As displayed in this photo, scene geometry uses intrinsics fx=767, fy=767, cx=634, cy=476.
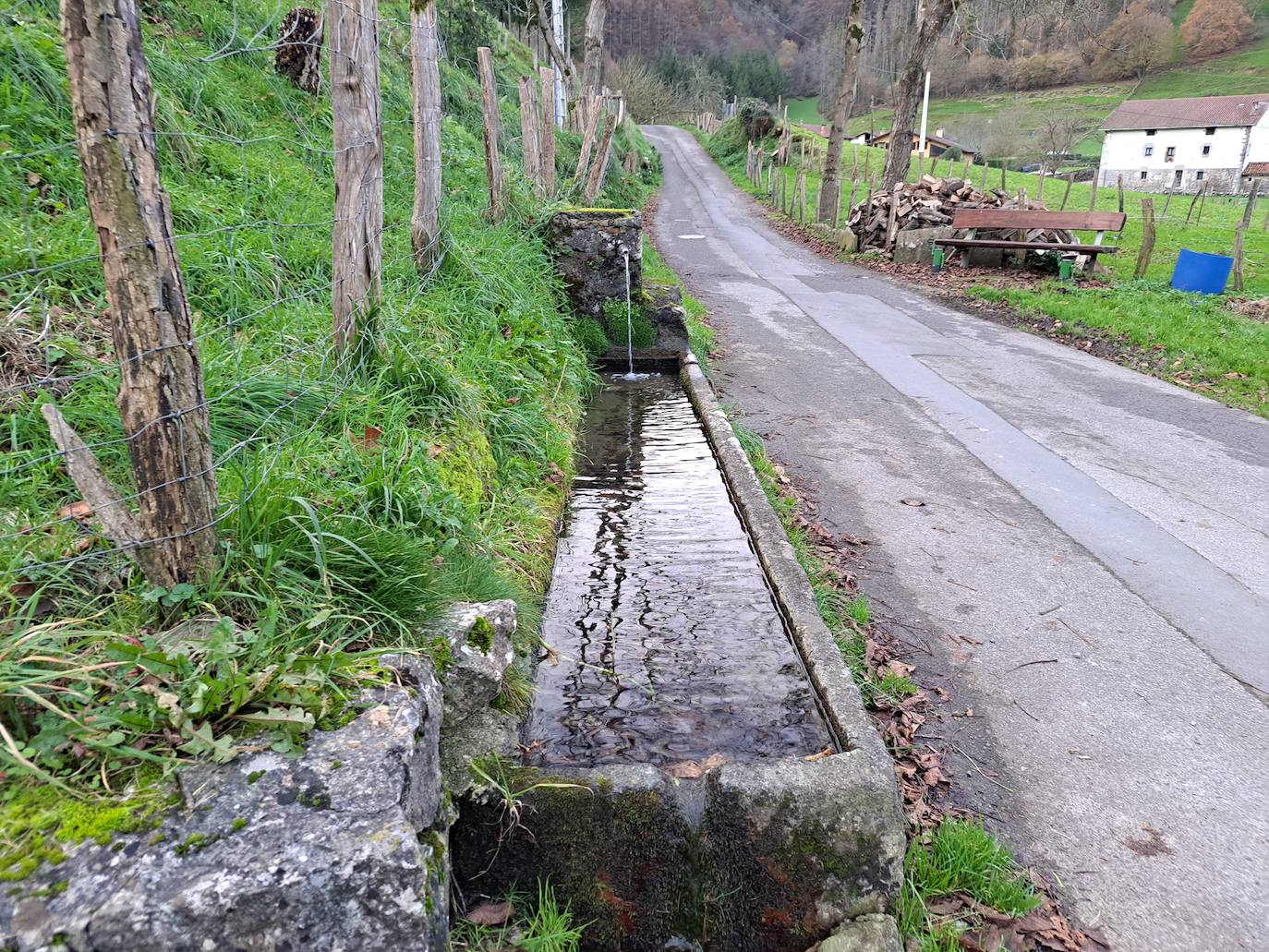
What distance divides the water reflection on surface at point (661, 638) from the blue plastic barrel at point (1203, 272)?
414 inches

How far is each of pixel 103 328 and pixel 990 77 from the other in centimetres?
9012

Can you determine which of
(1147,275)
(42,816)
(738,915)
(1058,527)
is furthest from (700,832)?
(1147,275)

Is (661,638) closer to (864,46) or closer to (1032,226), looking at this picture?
(1032,226)

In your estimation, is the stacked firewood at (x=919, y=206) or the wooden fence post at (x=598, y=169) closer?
the wooden fence post at (x=598, y=169)

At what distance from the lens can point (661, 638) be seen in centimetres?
358

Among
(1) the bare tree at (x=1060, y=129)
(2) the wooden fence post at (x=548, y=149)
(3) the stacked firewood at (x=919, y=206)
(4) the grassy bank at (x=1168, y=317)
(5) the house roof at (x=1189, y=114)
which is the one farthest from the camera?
(5) the house roof at (x=1189, y=114)

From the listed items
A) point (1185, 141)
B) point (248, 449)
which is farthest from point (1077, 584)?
point (1185, 141)

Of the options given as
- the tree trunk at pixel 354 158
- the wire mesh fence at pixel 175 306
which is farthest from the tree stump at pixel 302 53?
the tree trunk at pixel 354 158

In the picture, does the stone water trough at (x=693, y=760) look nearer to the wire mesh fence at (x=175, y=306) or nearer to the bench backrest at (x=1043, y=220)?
the wire mesh fence at (x=175, y=306)

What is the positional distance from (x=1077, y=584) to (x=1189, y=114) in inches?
2659

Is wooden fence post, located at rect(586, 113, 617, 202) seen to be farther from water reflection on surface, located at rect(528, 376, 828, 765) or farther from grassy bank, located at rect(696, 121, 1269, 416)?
water reflection on surface, located at rect(528, 376, 828, 765)

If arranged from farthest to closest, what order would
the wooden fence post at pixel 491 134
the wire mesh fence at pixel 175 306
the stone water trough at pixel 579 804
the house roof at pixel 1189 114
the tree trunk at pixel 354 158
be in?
the house roof at pixel 1189 114, the wooden fence post at pixel 491 134, the tree trunk at pixel 354 158, the wire mesh fence at pixel 175 306, the stone water trough at pixel 579 804

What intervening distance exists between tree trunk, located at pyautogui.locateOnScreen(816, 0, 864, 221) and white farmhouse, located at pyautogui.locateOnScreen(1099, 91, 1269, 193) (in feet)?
143

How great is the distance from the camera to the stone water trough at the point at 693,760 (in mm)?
2299
